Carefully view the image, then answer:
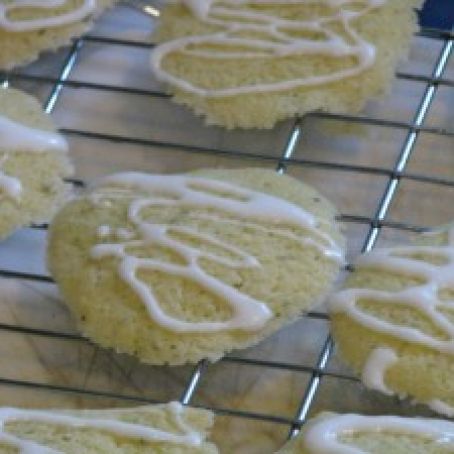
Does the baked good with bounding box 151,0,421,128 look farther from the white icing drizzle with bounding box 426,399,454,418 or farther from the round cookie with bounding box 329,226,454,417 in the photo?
the white icing drizzle with bounding box 426,399,454,418

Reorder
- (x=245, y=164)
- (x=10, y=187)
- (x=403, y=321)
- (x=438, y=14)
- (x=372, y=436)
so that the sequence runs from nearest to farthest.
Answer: (x=372, y=436), (x=403, y=321), (x=10, y=187), (x=245, y=164), (x=438, y=14)

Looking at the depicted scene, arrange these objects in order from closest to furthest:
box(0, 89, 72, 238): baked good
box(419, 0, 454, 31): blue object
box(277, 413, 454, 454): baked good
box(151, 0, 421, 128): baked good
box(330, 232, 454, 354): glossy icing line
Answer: box(277, 413, 454, 454): baked good → box(330, 232, 454, 354): glossy icing line → box(0, 89, 72, 238): baked good → box(151, 0, 421, 128): baked good → box(419, 0, 454, 31): blue object

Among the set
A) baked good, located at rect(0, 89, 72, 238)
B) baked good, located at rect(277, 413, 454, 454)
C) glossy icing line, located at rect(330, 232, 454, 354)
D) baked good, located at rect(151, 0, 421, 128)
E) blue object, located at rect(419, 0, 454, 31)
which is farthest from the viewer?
blue object, located at rect(419, 0, 454, 31)

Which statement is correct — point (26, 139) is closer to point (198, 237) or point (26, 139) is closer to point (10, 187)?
point (10, 187)

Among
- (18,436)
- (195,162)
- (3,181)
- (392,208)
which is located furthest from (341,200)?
(18,436)

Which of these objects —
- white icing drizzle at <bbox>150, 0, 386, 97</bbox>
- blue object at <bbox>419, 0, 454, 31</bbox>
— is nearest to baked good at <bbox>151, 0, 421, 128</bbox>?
white icing drizzle at <bbox>150, 0, 386, 97</bbox>

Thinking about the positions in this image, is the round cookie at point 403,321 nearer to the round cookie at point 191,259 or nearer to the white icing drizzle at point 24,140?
the round cookie at point 191,259

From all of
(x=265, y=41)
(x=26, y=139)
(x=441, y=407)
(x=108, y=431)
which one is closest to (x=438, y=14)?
(x=265, y=41)
